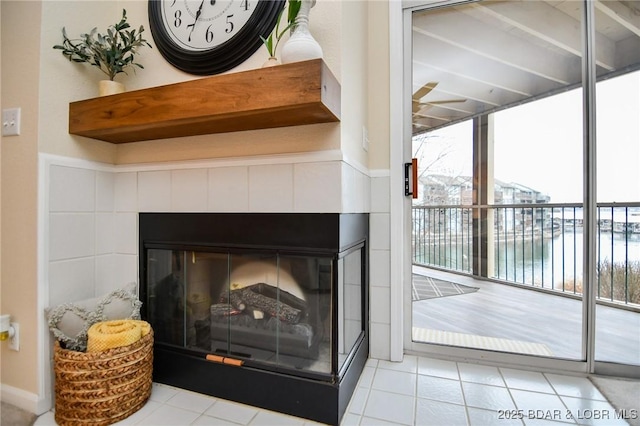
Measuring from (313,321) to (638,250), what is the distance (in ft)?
5.42

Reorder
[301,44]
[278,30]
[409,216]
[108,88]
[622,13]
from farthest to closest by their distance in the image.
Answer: [409,216] < [622,13] < [108,88] < [278,30] < [301,44]

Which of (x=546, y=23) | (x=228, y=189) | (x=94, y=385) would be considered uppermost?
(x=546, y=23)

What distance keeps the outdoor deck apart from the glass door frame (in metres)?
0.04

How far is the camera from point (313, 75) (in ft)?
3.09

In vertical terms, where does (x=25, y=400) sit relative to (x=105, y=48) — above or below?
below

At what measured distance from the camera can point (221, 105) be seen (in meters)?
1.04

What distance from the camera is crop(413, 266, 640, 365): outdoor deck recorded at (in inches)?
57.0

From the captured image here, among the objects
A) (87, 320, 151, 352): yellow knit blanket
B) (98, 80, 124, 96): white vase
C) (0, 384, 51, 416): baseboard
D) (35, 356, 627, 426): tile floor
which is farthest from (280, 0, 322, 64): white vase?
(0, 384, 51, 416): baseboard

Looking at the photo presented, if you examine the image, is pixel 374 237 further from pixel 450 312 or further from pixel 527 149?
pixel 527 149

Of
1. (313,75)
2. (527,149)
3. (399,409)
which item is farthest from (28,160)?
(527,149)

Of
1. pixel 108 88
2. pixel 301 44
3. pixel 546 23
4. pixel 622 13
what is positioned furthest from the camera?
pixel 546 23

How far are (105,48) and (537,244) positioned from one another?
2.36 m

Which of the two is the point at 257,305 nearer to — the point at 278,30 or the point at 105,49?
the point at 278,30

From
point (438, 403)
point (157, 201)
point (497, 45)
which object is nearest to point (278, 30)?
point (157, 201)
